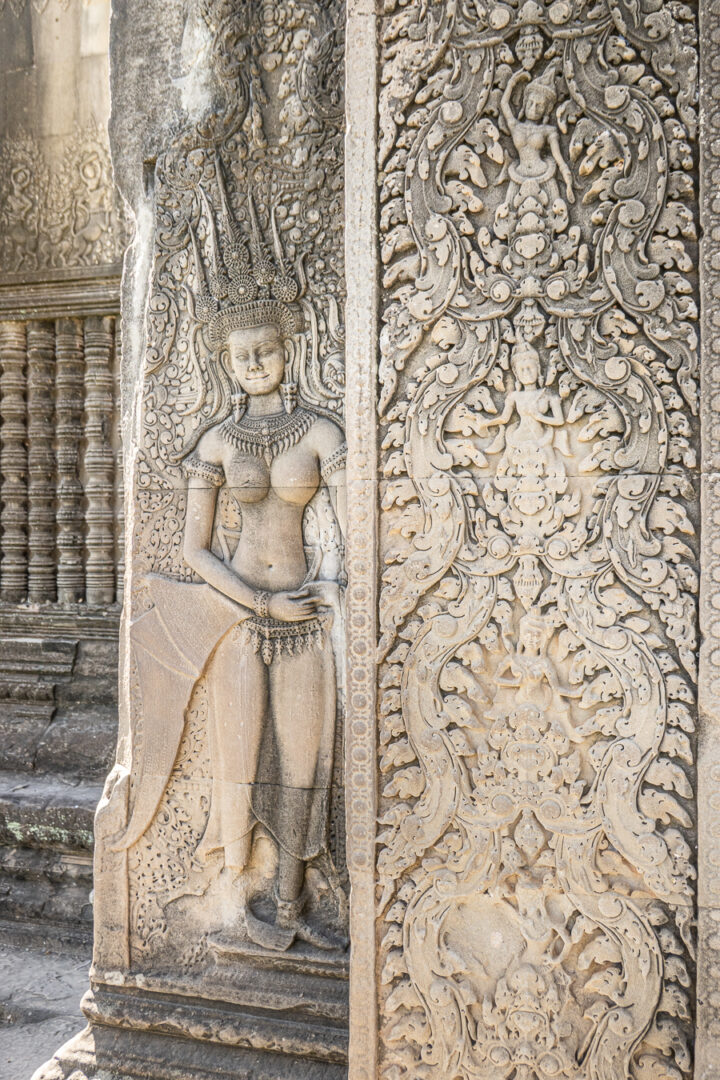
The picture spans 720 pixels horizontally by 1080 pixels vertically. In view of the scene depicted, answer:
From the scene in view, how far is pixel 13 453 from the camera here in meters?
4.88

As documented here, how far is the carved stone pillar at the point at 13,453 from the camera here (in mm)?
4867

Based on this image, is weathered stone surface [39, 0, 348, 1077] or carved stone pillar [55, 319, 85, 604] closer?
weathered stone surface [39, 0, 348, 1077]

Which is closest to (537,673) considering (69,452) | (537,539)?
(537,539)

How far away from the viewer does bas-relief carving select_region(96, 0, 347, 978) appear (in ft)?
9.22

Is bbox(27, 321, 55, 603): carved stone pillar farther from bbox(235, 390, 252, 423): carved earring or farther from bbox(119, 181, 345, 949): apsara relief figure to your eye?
bbox(235, 390, 252, 423): carved earring

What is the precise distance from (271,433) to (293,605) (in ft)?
1.92

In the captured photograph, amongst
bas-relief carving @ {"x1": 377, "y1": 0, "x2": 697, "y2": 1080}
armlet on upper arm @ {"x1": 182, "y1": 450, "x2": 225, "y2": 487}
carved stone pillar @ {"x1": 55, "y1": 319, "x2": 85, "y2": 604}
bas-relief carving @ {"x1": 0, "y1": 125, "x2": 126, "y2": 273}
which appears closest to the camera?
bas-relief carving @ {"x1": 377, "y1": 0, "x2": 697, "y2": 1080}

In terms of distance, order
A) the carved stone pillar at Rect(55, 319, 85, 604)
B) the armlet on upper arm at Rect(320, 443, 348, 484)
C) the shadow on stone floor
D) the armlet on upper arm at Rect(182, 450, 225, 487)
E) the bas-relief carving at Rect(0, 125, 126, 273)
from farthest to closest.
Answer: the carved stone pillar at Rect(55, 319, 85, 604)
the bas-relief carving at Rect(0, 125, 126, 273)
the shadow on stone floor
the armlet on upper arm at Rect(182, 450, 225, 487)
the armlet on upper arm at Rect(320, 443, 348, 484)

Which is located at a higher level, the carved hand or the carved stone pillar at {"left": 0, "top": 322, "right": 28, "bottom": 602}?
the carved stone pillar at {"left": 0, "top": 322, "right": 28, "bottom": 602}

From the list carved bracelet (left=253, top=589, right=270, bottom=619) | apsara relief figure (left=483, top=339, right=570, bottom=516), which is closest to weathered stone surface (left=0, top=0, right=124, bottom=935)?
carved bracelet (left=253, top=589, right=270, bottom=619)

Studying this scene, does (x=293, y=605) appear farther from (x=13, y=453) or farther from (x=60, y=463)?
(x=13, y=453)

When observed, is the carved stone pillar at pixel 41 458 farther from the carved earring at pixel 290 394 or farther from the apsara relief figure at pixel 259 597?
the carved earring at pixel 290 394

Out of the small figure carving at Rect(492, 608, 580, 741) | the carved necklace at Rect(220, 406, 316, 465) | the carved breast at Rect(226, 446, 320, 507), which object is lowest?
the small figure carving at Rect(492, 608, 580, 741)

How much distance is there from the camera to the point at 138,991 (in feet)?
9.53
